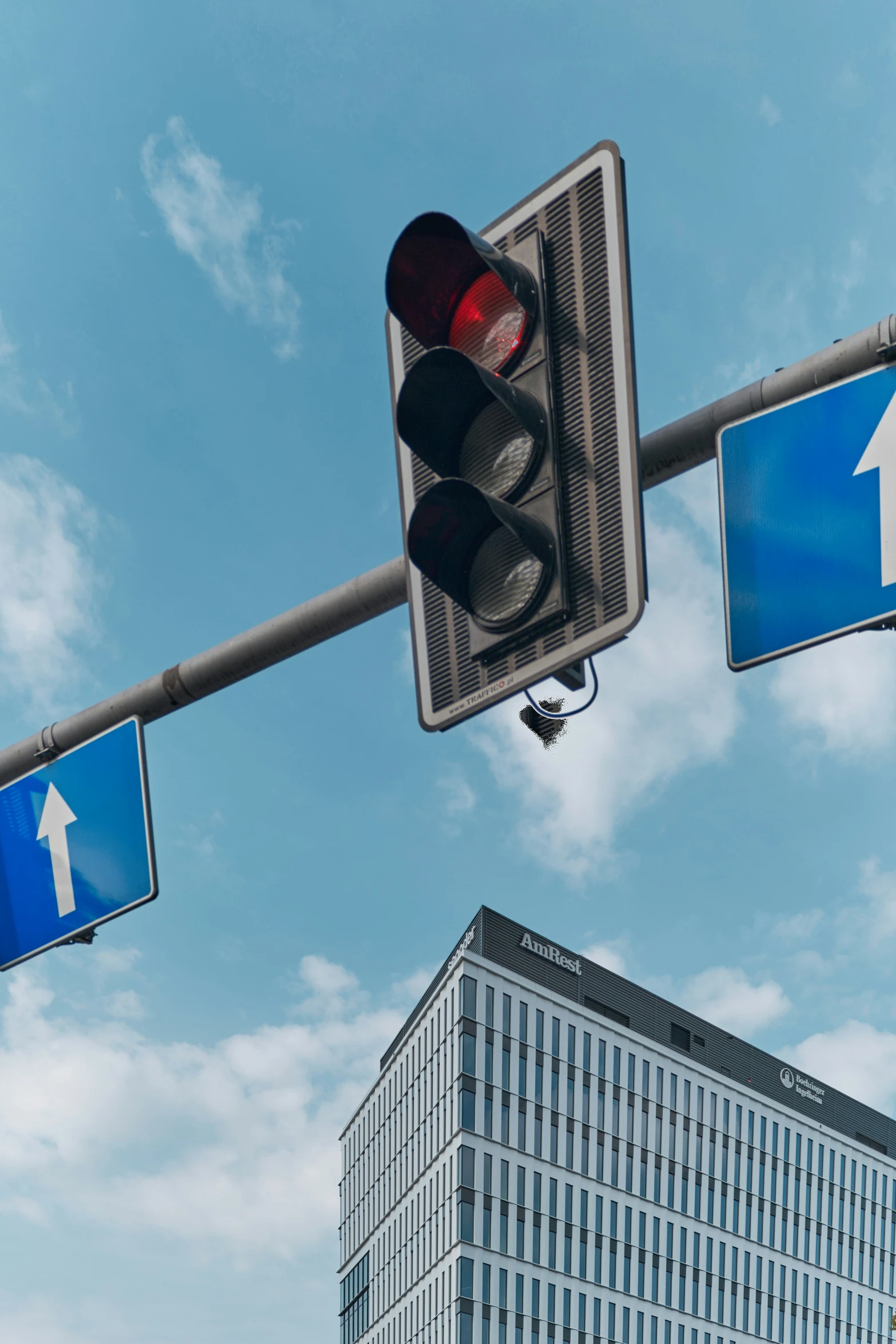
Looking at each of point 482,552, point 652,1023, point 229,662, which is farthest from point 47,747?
point 652,1023

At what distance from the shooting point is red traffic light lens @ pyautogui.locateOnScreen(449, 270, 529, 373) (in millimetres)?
3385

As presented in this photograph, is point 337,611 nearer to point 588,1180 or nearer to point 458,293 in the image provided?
point 458,293

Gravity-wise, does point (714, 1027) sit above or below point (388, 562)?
above

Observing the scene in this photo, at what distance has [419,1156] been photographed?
77312mm

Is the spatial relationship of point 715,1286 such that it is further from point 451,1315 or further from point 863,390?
point 863,390

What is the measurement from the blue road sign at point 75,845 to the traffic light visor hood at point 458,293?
1855mm

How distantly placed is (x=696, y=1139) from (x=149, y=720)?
87.0 meters

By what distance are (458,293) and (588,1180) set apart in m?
79.3

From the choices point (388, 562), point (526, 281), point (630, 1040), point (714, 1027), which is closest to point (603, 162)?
point (526, 281)

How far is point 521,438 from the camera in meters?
3.29

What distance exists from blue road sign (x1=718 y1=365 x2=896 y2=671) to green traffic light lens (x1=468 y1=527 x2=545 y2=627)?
17.9 inches

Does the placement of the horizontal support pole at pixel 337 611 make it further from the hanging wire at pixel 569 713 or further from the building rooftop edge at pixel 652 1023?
the building rooftop edge at pixel 652 1023

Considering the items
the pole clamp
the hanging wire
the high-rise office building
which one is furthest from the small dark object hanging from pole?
the high-rise office building

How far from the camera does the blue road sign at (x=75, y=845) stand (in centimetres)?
471
